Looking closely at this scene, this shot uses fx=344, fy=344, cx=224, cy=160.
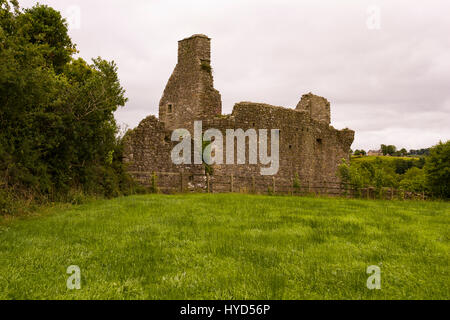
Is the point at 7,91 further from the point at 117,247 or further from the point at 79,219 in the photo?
Answer: the point at 117,247

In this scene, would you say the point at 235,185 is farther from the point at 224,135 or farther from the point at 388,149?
the point at 388,149

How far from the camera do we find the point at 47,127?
12094 millimetres

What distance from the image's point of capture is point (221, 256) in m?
5.90

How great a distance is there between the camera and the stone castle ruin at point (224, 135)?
63.0 feet

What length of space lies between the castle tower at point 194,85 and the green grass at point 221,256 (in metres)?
14.1

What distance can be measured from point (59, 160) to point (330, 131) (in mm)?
21270

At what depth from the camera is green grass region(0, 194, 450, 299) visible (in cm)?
449

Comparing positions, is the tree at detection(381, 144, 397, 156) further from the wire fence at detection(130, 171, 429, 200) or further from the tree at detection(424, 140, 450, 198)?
the wire fence at detection(130, 171, 429, 200)

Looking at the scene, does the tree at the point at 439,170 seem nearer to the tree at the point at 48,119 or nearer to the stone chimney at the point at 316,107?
the stone chimney at the point at 316,107

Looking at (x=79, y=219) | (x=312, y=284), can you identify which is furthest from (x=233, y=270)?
(x=79, y=219)

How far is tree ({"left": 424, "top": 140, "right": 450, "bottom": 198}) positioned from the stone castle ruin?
6659 millimetres

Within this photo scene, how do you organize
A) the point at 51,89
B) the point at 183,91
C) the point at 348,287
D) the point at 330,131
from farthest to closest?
the point at 330,131 < the point at 183,91 < the point at 51,89 < the point at 348,287

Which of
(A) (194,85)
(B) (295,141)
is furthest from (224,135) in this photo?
(B) (295,141)

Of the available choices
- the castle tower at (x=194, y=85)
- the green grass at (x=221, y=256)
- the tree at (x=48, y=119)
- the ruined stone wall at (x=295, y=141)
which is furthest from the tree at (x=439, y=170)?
the tree at (x=48, y=119)
